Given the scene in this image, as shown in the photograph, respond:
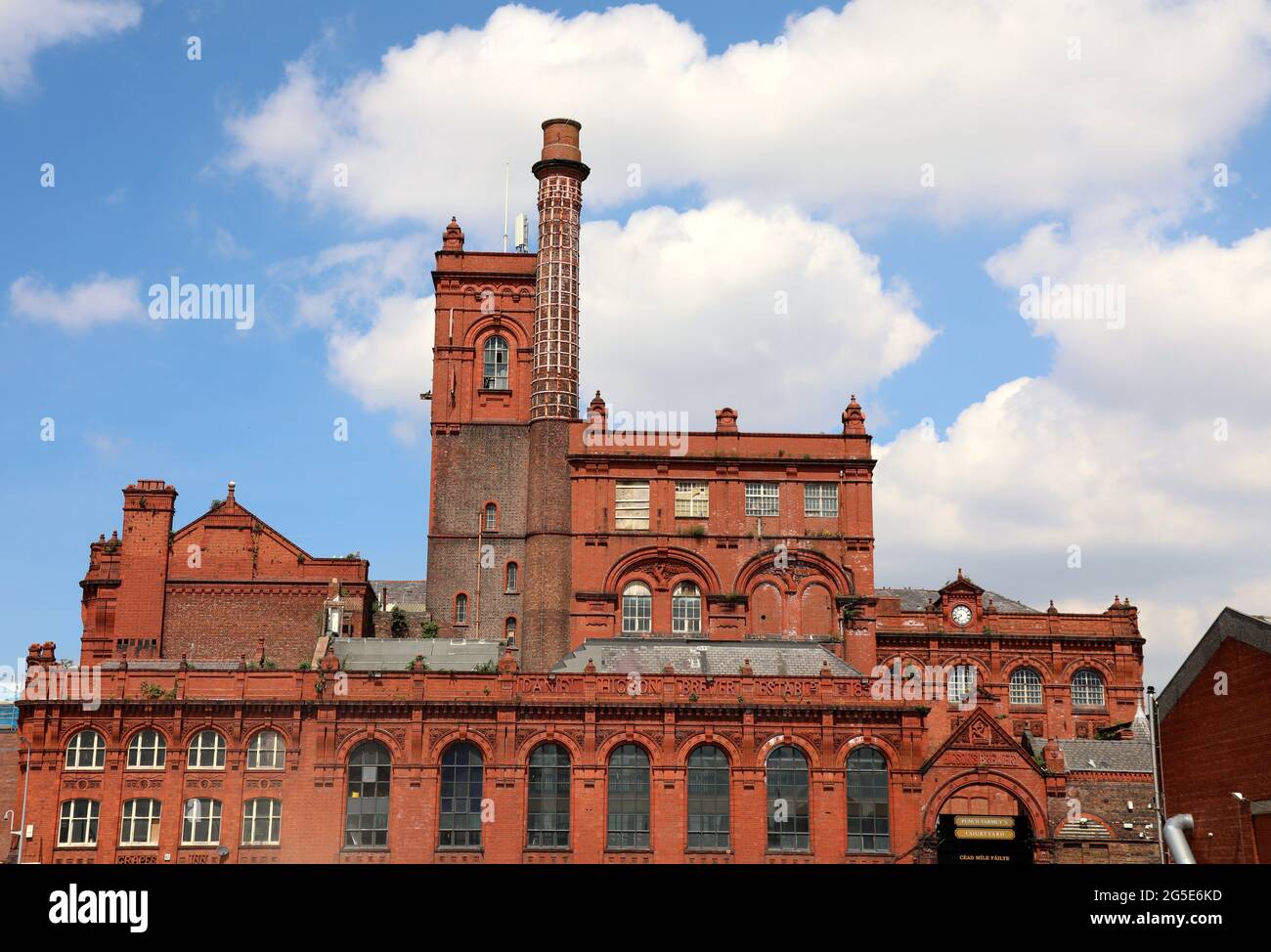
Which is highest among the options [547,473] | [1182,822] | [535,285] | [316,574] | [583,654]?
[535,285]

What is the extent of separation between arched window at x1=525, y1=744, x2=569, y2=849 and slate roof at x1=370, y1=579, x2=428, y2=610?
22.1 meters

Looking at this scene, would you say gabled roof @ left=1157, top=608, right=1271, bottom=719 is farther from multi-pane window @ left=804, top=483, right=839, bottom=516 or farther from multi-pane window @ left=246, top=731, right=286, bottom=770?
multi-pane window @ left=246, top=731, right=286, bottom=770

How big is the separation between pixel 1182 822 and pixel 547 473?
58088 mm

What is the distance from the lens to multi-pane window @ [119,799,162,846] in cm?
5378

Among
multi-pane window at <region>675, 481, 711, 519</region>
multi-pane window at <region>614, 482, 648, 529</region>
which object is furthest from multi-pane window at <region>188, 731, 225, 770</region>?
multi-pane window at <region>675, 481, 711, 519</region>

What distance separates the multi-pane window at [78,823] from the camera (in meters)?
53.5

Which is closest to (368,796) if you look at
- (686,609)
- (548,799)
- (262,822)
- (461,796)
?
(461,796)

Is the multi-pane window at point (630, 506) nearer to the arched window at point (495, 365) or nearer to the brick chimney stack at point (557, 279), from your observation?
the brick chimney stack at point (557, 279)

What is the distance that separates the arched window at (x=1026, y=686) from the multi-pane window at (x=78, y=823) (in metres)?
43.7

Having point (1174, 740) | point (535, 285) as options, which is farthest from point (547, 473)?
point (1174, 740)

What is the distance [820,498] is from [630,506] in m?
9.62
